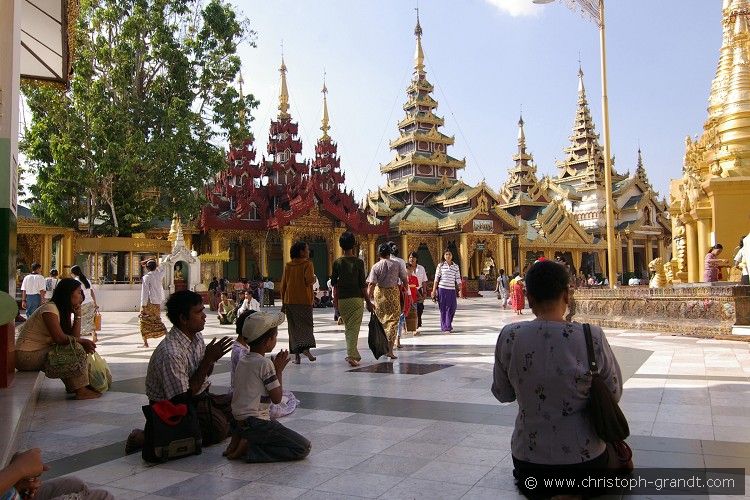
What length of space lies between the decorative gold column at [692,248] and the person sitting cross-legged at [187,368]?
43.5ft

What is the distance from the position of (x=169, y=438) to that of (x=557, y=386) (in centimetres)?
231

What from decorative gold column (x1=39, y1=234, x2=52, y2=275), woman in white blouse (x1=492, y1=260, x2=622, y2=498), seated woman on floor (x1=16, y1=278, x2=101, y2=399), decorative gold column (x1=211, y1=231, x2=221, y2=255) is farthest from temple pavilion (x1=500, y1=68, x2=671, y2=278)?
woman in white blouse (x1=492, y1=260, x2=622, y2=498)

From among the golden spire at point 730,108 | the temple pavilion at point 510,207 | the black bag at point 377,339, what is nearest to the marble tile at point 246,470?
the black bag at point 377,339

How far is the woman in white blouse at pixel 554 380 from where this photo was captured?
8.46ft

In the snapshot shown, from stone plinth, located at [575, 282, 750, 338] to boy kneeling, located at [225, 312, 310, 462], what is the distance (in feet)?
26.2

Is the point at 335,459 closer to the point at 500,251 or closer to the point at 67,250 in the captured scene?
the point at 67,250

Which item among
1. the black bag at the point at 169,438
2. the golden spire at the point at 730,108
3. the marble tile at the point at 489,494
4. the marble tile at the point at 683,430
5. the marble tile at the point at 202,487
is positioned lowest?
the marble tile at the point at 202,487

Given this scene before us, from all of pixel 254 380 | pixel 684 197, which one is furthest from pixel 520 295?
pixel 254 380

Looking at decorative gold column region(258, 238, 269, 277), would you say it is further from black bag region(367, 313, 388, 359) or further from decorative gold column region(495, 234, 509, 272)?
black bag region(367, 313, 388, 359)

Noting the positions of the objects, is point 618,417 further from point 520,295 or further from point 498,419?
point 520,295

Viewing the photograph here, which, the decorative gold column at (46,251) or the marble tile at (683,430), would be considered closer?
the marble tile at (683,430)

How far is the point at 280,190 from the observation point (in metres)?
33.4

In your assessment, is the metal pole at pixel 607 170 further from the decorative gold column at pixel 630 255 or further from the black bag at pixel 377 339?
the decorative gold column at pixel 630 255

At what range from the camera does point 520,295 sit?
17.1 metres
